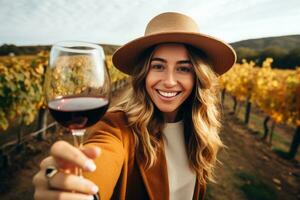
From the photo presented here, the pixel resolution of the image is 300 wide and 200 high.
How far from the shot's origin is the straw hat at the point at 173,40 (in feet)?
7.02

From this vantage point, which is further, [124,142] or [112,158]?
[124,142]

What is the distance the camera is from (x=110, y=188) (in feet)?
4.54

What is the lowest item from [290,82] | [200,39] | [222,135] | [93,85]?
[222,135]

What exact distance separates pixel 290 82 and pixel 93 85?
10049 millimetres

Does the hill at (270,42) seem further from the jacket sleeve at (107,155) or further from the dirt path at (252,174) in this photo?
the jacket sleeve at (107,155)

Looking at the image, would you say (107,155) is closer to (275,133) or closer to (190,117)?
(190,117)

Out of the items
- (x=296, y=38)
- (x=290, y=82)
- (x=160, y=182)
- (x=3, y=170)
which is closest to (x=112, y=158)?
(x=160, y=182)

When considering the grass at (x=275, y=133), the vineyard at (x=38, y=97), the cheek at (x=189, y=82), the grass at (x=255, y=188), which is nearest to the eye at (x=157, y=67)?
the cheek at (x=189, y=82)

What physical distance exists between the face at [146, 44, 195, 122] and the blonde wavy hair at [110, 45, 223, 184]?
0.08 metres

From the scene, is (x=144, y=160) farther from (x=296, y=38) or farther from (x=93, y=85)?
(x=296, y=38)

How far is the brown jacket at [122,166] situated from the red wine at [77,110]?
364mm

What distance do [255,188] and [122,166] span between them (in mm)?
6023

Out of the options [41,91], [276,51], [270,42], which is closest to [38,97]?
[41,91]

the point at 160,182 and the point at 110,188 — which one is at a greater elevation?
the point at 110,188
